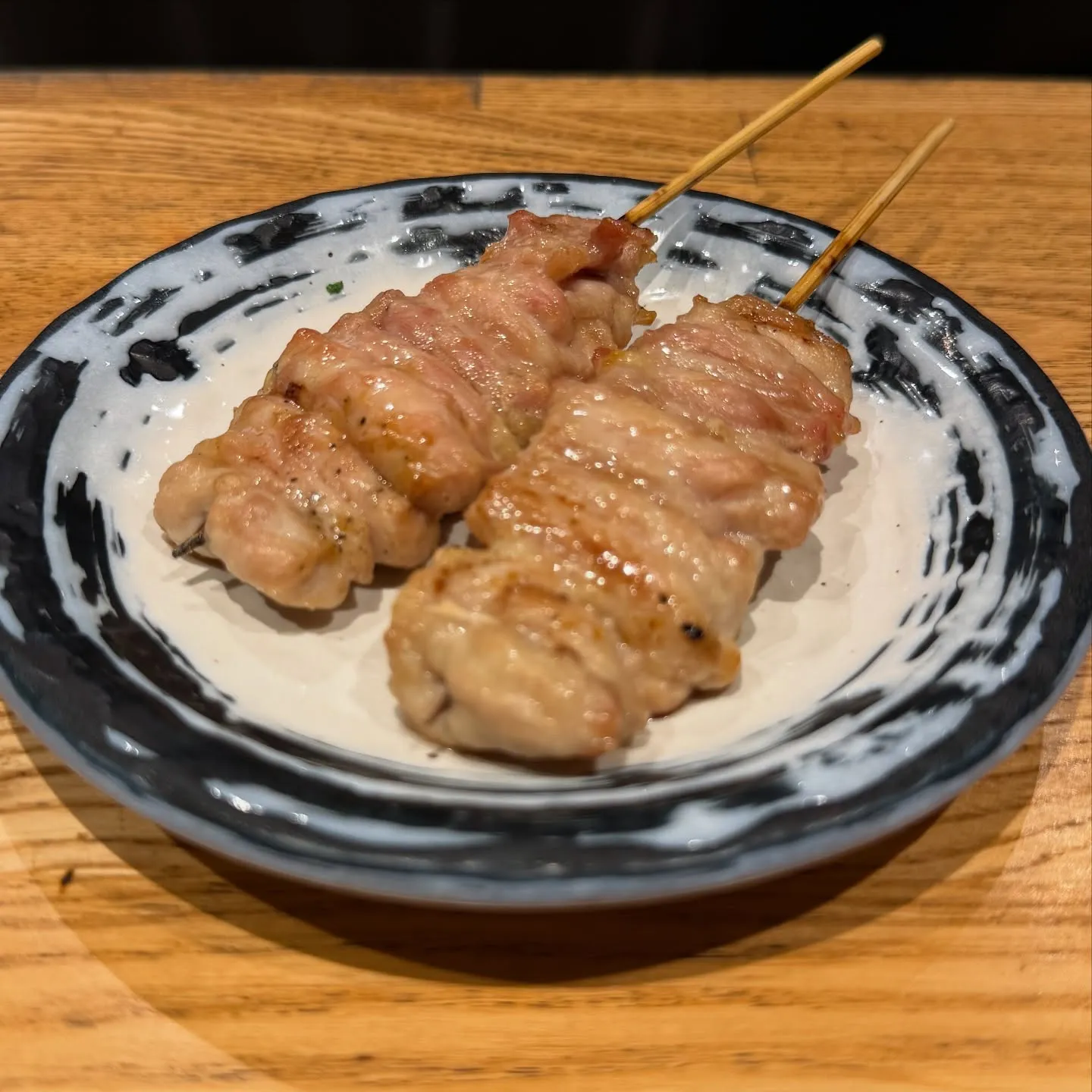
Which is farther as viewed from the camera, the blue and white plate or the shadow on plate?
the shadow on plate

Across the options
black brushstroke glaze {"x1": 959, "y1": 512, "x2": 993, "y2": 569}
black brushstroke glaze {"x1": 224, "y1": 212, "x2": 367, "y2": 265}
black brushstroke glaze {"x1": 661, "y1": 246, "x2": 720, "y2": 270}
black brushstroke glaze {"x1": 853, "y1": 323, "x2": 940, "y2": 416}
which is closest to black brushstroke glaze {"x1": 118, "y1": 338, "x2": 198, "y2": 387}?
black brushstroke glaze {"x1": 224, "y1": 212, "x2": 367, "y2": 265}

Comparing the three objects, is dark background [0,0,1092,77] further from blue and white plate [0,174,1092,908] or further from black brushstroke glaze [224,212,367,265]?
black brushstroke glaze [224,212,367,265]

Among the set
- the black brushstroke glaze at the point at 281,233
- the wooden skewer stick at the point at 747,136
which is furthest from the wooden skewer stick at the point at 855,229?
the black brushstroke glaze at the point at 281,233

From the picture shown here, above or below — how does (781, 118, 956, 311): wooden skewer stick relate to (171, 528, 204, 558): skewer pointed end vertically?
above

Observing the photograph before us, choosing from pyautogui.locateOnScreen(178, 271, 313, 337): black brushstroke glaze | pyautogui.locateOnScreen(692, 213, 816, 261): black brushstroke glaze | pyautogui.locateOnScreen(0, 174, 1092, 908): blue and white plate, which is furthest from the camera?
pyautogui.locateOnScreen(692, 213, 816, 261): black brushstroke glaze

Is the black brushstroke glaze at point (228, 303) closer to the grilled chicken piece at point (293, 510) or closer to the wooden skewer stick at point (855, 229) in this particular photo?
the grilled chicken piece at point (293, 510)

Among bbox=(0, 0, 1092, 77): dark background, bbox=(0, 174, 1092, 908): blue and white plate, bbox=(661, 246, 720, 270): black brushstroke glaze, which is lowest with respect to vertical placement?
bbox=(0, 174, 1092, 908): blue and white plate

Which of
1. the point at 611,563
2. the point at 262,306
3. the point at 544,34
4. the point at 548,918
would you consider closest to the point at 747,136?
the point at 262,306
